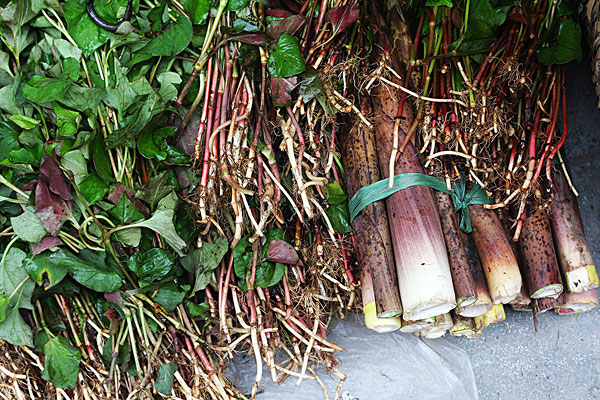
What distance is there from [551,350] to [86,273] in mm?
1314

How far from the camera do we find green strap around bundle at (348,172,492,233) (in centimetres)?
120

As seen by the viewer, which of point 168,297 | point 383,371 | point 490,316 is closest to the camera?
point 168,297

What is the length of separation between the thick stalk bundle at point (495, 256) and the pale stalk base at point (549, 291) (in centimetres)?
5

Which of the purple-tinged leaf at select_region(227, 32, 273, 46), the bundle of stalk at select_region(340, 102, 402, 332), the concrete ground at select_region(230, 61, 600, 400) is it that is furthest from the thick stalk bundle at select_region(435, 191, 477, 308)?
the purple-tinged leaf at select_region(227, 32, 273, 46)

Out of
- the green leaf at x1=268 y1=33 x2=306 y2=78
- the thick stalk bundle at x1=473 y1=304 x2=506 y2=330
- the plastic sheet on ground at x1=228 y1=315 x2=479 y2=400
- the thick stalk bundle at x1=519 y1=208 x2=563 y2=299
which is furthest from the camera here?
the plastic sheet on ground at x1=228 y1=315 x2=479 y2=400

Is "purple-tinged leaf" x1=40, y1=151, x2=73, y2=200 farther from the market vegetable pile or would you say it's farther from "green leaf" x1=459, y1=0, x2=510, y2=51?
"green leaf" x1=459, y1=0, x2=510, y2=51

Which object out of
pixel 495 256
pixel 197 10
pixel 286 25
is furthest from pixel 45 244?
pixel 495 256

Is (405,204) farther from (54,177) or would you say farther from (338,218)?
(54,177)

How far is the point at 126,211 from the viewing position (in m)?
1.16

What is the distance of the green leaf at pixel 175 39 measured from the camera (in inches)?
45.3

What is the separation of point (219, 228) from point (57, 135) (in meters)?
0.45

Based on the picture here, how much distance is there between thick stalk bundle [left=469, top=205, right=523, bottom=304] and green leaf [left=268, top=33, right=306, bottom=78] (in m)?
0.59

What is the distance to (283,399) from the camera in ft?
4.63

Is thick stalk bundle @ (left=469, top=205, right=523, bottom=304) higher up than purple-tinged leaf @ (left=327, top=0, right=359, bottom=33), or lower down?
lower down
